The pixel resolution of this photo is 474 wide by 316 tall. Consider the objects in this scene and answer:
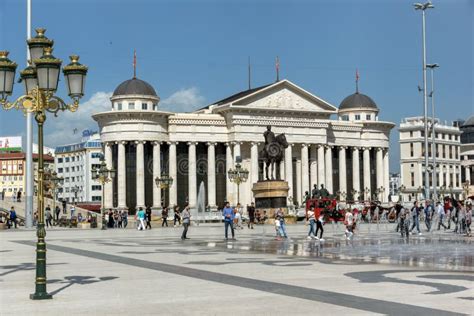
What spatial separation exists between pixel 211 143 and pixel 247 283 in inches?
3317

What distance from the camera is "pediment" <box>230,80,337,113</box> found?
329 ft

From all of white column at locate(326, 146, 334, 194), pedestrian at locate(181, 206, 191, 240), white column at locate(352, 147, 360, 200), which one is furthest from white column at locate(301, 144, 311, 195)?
pedestrian at locate(181, 206, 191, 240)

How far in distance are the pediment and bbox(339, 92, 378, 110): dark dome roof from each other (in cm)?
1117

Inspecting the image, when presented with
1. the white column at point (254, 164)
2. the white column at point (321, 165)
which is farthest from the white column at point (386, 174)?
the white column at point (254, 164)

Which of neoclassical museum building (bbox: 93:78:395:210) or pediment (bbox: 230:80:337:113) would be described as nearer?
neoclassical museum building (bbox: 93:78:395:210)

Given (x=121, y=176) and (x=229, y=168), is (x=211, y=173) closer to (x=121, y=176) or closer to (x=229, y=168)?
(x=229, y=168)

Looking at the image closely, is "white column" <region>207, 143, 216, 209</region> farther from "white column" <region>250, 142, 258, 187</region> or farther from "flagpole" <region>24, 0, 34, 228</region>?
"flagpole" <region>24, 0, 34, 228</region>

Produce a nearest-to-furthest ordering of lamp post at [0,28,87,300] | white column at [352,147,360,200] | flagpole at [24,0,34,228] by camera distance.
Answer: lamp post at [0,28,87,300] → flagpole at [24,0,34,228] → white column at [352,147,360,200]

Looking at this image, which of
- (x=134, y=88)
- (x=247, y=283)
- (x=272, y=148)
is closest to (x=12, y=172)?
(x=134, y=88)

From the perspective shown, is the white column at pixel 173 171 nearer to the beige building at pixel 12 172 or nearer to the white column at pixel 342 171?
the white column at pixel 342 171

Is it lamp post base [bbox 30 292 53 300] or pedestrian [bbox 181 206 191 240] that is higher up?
pedestrian [bbox 181 206 191 240]

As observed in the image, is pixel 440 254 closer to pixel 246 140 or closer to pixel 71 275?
pixel 71 275

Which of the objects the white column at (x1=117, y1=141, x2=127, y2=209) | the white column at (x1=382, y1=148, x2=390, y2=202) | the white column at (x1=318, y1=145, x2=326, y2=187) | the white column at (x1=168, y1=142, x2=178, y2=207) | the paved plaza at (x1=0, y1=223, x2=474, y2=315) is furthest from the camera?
the white column at (x1=382, y1=148, x2=390, y2=202)

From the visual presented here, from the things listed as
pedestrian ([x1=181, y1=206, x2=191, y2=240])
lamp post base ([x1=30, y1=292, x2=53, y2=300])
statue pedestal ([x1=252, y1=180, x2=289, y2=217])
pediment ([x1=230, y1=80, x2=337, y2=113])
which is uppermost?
pediment ([x1=230, y1=80, x2=337, y2=113])
